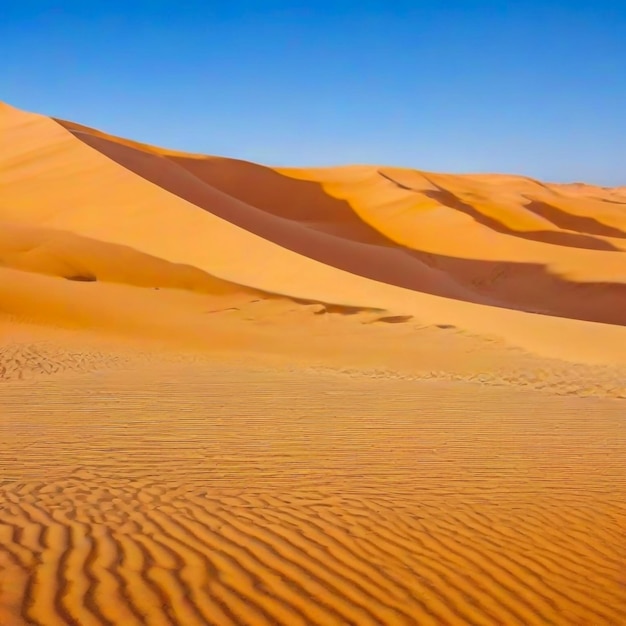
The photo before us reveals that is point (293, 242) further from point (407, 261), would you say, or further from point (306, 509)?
point (306, 509)

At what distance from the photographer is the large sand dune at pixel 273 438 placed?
388 cm

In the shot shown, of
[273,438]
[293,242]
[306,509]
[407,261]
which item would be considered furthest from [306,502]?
[407,261]

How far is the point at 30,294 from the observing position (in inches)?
581

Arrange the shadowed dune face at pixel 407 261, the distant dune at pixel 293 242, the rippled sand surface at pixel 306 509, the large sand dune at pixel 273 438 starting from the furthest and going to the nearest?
the shadowed dune face at pixel 407 261 < the distant dune at pixel 293 242 < the large sand dune at pixel 273 438 < the rippled sand surface at pixel 306 509

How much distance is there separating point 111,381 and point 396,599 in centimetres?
683

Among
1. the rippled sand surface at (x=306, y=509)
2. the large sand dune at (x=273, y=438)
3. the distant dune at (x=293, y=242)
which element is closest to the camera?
the rippled sand surface at (x=306, y=509)

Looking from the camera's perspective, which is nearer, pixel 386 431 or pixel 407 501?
pixel 407 501

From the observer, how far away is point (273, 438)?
23.6 ft

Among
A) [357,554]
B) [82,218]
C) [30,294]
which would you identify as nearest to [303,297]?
[30,294]

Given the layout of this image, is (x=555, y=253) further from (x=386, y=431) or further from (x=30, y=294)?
(x=386, y=431)

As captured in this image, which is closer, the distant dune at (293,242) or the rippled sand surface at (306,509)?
the rippled sand surface at (306,509)

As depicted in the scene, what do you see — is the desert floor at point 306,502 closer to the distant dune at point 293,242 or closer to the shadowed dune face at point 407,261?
the distant dune at point 293,242

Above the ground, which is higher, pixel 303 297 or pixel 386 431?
pixel 303 297

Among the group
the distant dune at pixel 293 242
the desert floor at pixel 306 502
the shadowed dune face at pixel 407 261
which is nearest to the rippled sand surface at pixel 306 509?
the desert floor at pixel 306 502
